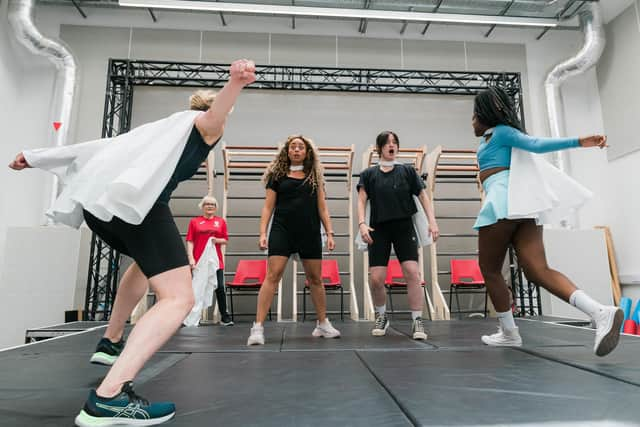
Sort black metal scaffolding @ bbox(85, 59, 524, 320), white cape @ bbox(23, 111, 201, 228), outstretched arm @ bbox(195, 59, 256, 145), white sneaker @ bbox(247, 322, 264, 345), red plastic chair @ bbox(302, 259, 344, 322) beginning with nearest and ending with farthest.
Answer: white cape @ bbox(23, 111, 201, 228) → outstretched arm @ bbox(195, 59, 256, 145) → white sneaker @ bbox(247, 322, 264, 345) → red plastic chair @ bbox(302, 259, 344, 322) → black metal scaffolding @ bbox(85, 59, 524, 320)

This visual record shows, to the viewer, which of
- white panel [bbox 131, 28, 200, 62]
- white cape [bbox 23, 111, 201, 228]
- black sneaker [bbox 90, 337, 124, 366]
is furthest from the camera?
white panel [bbox 131, 28, 200, 62]

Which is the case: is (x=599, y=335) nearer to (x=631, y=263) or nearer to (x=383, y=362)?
(x=383, y=362)

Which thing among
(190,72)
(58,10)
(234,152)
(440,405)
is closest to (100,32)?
(58,10)

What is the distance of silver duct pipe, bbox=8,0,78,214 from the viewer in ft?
15.9

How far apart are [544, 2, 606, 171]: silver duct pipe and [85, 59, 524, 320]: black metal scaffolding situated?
0.49 meters

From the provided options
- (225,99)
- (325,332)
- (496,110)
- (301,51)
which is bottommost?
(325,332)

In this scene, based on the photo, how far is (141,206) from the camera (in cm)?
100

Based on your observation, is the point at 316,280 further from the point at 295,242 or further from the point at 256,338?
the point at 256,338

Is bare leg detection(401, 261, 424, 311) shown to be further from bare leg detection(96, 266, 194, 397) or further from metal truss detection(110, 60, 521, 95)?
metal truss detection(110, 60, 521, 95)

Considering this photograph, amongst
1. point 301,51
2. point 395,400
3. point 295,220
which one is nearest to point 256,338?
point 295,220

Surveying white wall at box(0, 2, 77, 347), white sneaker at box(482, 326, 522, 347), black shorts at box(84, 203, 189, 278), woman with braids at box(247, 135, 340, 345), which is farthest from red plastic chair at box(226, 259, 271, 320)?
black shorts at box(84, 203, 189, 278)

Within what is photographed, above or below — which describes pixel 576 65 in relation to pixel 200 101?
above

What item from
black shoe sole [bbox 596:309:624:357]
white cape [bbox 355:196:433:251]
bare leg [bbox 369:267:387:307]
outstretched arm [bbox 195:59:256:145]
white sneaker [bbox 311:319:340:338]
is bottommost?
white sneaker [bbox 311:319:340:338]

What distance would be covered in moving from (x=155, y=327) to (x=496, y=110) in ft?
5.98
